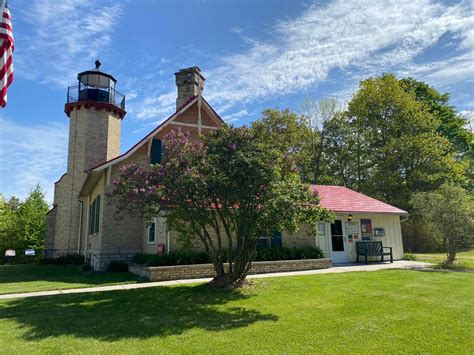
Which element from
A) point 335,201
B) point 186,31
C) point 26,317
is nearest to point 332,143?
point 335,201

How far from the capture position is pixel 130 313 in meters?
7.38

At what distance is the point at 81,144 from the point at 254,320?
19047mm

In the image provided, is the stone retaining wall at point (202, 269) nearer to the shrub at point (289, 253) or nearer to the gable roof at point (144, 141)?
the shrub at point (289, 253)

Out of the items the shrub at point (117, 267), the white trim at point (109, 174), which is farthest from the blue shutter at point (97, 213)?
the shrub at point (117, 267)

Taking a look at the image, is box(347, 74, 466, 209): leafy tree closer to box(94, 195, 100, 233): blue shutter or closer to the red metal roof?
the red metal roof

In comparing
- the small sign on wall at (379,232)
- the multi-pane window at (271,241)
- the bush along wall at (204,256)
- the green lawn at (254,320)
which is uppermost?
the small sign on wall at (379,232)

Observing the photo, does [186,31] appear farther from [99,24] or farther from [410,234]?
[410,234]

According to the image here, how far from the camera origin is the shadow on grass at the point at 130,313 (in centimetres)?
618

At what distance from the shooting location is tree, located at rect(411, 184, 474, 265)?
13836 millimetres

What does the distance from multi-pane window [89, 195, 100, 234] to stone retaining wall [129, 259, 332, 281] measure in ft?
12.7

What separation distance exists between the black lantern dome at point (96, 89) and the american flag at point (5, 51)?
1842 cm

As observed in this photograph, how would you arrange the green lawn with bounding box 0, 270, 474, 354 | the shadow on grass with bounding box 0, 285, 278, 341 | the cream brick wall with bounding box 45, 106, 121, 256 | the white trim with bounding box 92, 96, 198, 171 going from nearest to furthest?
the green lawn with bounding box 0, 270, 474, 354, the shadow on grass with bounding box 0, 285, 278, 341, the white trim with bounding box 92, 96, 198, 171, the cream brick wall with bounding box 45, 106, 121, 256

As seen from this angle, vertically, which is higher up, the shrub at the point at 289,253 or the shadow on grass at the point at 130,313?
the shrub at the point at 289,253

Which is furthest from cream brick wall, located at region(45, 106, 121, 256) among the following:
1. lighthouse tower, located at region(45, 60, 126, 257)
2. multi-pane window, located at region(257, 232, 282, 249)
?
multi-pane window, located at region(257, 232, 282, 249)
